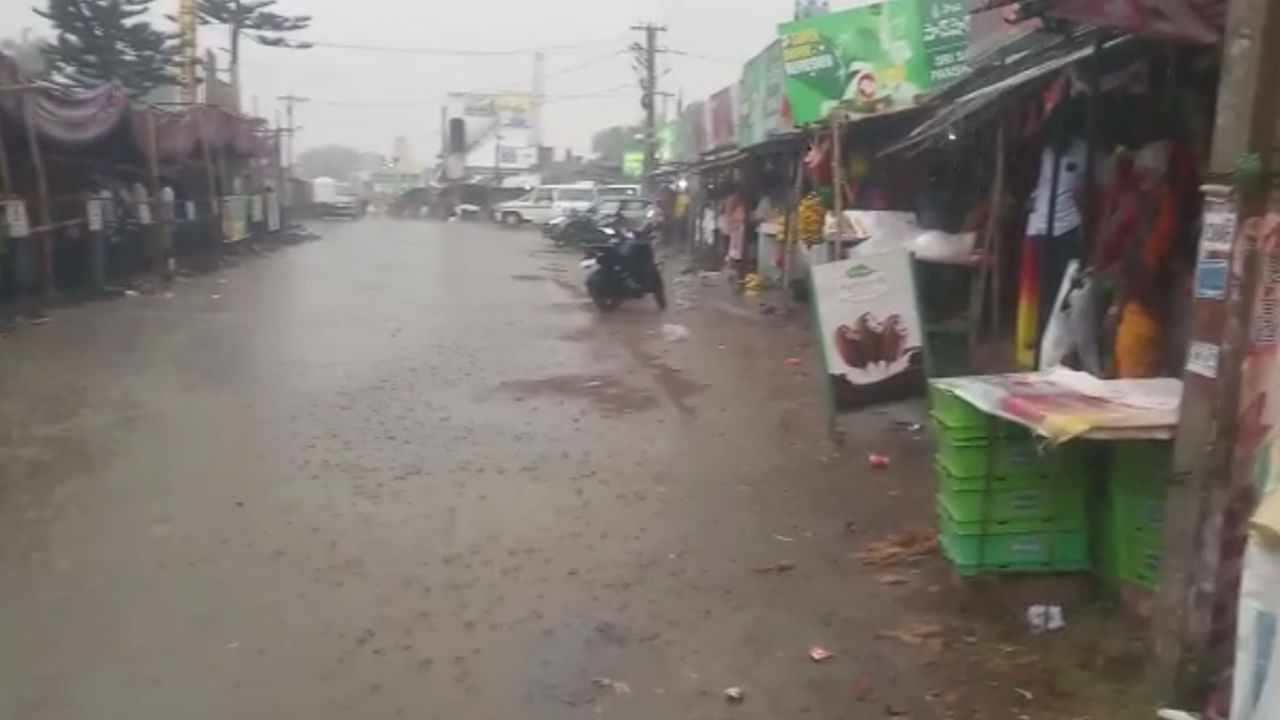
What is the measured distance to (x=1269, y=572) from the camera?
3303 millimetres

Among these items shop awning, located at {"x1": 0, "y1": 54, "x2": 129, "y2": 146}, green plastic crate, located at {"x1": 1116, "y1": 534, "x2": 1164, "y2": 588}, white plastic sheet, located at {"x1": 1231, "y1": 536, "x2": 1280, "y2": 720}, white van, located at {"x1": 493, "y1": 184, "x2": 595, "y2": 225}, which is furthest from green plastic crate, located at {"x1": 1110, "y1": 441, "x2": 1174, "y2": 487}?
white van, located at {"x1": 493, "y1": 184, "x2": 595, "y2": 225}

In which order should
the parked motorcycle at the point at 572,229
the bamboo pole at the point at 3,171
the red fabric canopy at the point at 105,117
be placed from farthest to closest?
1. the parked motorcycle at the point at 572,229
2. the red fabric canopy at the point at 105,117
3. the bamboo pole at the point at 3,171

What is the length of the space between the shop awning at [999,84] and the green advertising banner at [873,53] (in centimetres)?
844

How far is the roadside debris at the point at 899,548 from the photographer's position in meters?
6.38

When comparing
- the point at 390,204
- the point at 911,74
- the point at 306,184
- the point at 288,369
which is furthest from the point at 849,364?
the point at 390,204

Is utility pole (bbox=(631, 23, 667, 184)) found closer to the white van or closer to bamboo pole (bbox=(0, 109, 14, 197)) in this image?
the white van

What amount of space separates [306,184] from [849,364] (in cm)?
6496

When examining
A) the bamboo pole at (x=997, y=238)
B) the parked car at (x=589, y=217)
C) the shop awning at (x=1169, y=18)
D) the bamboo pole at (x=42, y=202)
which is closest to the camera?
the shop awning at (x=1169, y=18)

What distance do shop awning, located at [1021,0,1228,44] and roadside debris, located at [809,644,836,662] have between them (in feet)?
8.58

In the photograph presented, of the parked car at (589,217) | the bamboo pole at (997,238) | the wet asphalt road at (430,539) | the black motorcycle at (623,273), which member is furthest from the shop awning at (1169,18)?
the parked car at (589,217)

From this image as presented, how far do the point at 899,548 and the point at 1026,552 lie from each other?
108 centimetres

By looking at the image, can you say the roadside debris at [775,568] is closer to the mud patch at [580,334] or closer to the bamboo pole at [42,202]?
the mud patch at [580,334]

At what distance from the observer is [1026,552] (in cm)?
550

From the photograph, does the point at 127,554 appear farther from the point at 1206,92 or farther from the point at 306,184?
the point at 306,184
